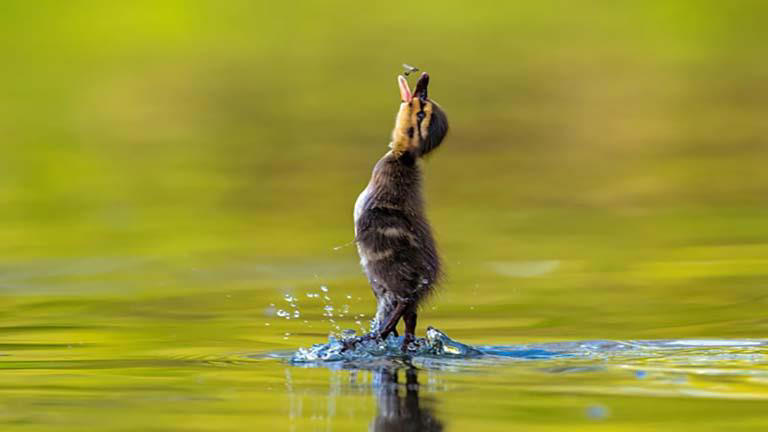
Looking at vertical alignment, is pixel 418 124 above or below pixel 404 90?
below

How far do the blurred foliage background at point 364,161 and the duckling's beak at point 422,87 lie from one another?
1559 mm

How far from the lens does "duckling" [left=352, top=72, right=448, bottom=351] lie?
8812 mm

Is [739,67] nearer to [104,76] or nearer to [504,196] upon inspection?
[104,76]

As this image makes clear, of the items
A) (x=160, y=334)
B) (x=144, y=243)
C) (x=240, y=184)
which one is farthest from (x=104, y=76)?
(x=160, y=334)

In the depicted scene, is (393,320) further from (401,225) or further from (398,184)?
(398,184)

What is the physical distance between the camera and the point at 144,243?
15.0 m

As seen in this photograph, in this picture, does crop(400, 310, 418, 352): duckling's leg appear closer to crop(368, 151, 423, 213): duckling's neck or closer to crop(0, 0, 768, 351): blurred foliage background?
crop(368, 151, 423, 213): duckling's neck

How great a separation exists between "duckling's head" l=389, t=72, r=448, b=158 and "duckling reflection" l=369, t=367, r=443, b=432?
1.12 metres

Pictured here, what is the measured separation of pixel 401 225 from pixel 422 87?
0.66 metres

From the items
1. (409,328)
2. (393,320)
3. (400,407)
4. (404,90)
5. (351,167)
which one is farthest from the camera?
(351,167)

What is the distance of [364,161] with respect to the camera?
898 inches

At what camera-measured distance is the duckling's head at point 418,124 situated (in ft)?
28.8

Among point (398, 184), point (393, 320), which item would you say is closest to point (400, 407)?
point (393, 320)

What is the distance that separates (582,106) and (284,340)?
2117 cm
